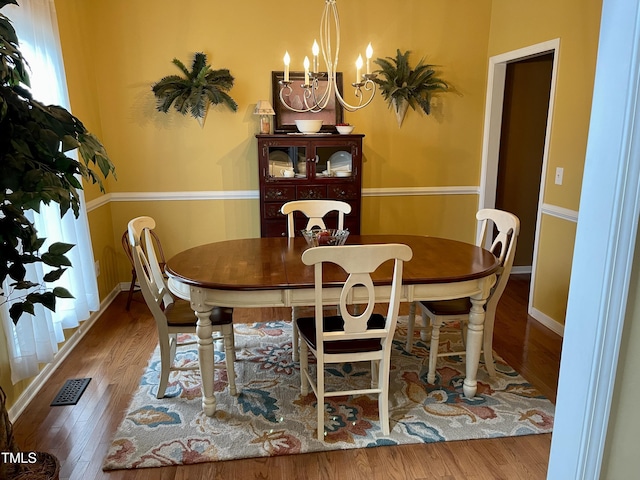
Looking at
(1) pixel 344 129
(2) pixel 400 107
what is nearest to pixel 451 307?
(1) pixel 344 129

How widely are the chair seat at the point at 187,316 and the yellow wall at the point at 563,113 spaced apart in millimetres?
2418

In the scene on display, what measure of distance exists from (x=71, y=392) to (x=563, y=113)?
146 inches

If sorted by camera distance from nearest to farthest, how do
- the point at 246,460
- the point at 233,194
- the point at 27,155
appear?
the point at 27,155
the point at 246,460
the point at 233,194

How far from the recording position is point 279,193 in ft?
12.5

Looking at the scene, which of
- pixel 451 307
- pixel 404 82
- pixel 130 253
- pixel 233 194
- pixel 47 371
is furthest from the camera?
pixel 233 194

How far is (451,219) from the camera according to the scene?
180 inches

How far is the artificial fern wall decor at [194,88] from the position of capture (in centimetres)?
384

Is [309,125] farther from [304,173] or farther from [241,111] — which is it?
[241,111]

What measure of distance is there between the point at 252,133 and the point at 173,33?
3.43 ft

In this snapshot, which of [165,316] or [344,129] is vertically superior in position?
[344,129]

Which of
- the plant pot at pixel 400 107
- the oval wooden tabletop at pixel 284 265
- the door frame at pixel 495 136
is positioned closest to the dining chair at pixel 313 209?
the oval wooden tabletop at pixel 284 265

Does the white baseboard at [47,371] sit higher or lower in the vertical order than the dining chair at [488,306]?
lower

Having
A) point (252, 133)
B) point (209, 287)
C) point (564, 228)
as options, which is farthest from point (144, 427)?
point (564, 228)

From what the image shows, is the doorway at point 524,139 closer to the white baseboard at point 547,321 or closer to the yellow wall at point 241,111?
the yellow wall at point 241,111
